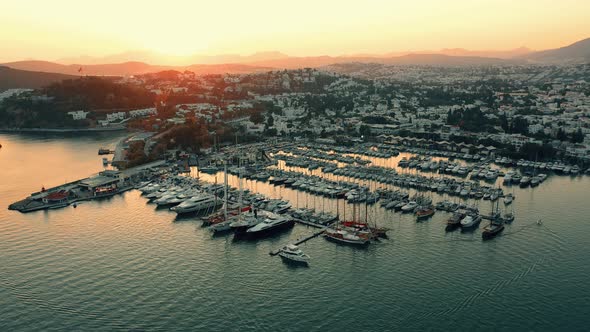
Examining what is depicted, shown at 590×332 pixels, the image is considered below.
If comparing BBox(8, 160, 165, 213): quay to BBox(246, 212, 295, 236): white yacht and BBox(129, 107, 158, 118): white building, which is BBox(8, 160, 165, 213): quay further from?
BBox(129, 107, 158, 118): white building

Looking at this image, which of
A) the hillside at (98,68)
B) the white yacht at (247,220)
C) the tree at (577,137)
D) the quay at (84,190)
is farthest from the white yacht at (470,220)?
the hillside at (98,68)

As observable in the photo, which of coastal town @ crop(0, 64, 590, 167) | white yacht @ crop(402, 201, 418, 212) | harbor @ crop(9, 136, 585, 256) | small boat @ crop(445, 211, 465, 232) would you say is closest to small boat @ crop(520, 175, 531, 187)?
harbor @ crop(9, 136, 585, 256)

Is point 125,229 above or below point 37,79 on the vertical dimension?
below

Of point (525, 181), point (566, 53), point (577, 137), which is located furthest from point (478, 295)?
point (566, 53)

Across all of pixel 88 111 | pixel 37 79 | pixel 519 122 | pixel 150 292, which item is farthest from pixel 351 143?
pixel 37 79

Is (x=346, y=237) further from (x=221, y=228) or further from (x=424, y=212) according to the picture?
(x=221, y=228)

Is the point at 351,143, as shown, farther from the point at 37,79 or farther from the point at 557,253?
the point at 37,79

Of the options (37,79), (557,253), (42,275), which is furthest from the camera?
(37,79)
